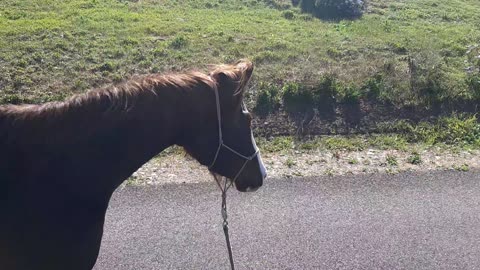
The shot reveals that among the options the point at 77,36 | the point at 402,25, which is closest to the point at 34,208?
the point at 77,36

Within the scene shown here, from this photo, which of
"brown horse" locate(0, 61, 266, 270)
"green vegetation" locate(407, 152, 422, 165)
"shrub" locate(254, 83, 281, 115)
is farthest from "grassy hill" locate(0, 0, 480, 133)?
"brown horse" locate(0, 61, 266, 270)

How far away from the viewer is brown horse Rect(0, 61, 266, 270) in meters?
3.22

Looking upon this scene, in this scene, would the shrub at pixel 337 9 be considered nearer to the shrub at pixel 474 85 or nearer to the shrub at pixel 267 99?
the shrub at pixel 474 85

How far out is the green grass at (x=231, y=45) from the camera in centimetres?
916

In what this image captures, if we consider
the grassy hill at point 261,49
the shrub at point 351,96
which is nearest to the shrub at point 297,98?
the grassy hill at point 261,49

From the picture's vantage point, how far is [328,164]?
7172 millimetres

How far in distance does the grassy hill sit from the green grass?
0.02 meters

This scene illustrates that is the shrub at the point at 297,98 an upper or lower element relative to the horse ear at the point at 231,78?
lower

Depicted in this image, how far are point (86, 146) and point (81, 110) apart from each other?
0.22 m

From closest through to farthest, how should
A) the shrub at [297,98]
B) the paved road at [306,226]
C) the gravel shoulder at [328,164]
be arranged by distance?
1. the paved road at [306,226]
2. the gravel shoulder at [328,164]
3. the shrub at [297,98]

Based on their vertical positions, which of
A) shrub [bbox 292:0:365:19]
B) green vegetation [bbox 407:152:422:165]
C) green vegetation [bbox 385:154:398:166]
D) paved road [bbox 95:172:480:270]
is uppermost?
shrub [bbox 292:0:365:19]

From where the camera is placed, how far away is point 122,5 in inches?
513

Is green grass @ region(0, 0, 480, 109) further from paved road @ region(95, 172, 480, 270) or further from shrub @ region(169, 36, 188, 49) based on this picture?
paved road @ region(95, 172, 480, 270)

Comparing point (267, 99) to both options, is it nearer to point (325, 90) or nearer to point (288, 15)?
point (325, 90)
